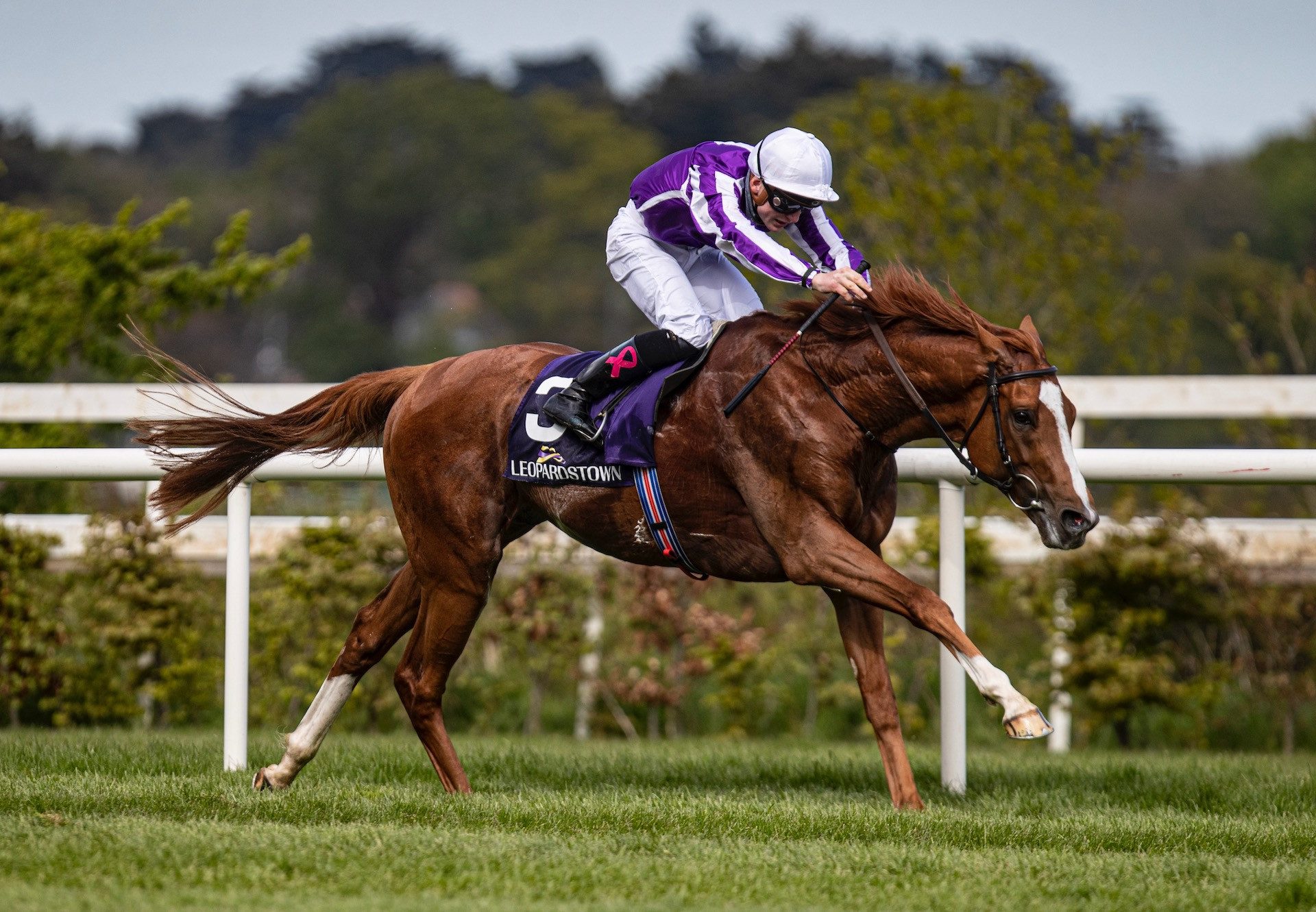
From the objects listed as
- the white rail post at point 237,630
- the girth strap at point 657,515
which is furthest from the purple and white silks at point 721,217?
the white rail post at point 237,630

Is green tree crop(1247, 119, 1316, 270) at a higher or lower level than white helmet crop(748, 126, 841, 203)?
higher

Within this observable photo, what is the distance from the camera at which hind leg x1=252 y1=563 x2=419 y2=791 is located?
456 cm

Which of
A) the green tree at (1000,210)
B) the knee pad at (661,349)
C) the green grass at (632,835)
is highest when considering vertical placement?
the green tree at (1000,210)

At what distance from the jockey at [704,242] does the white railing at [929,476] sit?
782 millimetres

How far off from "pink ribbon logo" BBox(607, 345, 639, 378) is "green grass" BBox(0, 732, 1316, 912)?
4.23ft

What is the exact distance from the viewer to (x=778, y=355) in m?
4.50

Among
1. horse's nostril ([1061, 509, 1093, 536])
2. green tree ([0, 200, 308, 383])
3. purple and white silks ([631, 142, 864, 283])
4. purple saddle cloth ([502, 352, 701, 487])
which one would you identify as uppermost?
green tree ([0, 200, 308, 383])

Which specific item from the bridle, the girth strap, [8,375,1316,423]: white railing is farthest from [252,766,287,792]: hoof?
[8,375,1316,423]: white railing

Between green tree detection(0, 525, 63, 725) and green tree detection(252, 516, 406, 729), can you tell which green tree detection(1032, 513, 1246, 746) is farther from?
green tree detection(0, 525, 63, 725)

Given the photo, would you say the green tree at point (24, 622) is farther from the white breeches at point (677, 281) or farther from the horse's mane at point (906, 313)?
the horse's mane at point (906, 313)

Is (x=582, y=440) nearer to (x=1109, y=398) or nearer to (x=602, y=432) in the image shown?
(x=602, y=432)

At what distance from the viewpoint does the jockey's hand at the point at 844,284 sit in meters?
4.39

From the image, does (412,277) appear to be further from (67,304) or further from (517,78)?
(67,304)

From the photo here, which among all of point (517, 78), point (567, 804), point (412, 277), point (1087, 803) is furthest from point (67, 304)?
point (517, 78)
